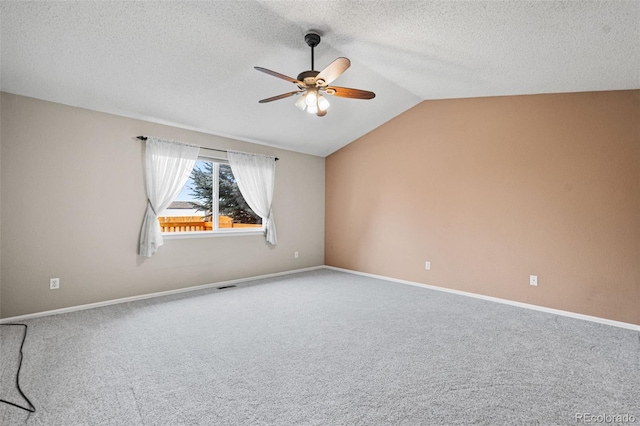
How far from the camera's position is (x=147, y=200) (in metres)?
4.01

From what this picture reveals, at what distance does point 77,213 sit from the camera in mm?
3482

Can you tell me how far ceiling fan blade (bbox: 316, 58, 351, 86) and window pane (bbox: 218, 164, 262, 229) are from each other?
2816 millimetres

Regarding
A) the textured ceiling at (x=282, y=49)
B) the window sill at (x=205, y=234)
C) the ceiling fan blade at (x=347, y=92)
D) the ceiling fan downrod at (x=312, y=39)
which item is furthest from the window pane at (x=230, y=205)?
the ceiling fan blade at (x=347, y=92)

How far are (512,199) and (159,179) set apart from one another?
4.71 metres

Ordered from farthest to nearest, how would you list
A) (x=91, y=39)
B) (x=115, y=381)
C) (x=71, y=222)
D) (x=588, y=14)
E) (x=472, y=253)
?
(x=472, y=253) < (x=71, y=222) < (x=91, y=39) < (x=588, y=14) < (x=115, y=381)

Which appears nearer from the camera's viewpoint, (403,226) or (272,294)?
(272,294)

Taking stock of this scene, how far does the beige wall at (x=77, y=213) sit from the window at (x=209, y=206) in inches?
11.0

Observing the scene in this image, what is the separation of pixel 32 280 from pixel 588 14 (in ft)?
18.3

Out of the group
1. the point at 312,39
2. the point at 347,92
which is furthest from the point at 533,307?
the point at 312,39

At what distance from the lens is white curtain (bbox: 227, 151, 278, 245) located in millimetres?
4910

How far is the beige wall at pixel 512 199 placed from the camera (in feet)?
10.7

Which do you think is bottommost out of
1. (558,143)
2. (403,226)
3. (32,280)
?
(32,280)

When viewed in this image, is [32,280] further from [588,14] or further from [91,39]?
[588,14]

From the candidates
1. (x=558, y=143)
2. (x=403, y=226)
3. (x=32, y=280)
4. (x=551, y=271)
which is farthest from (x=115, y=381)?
(x=558, y=143)
